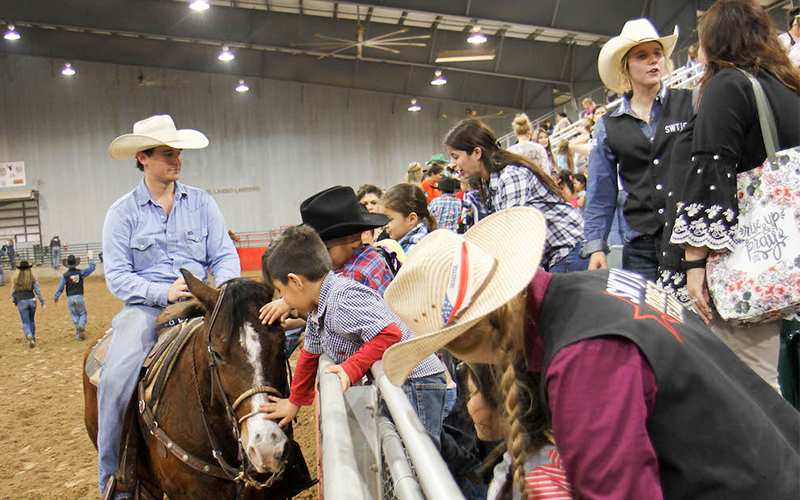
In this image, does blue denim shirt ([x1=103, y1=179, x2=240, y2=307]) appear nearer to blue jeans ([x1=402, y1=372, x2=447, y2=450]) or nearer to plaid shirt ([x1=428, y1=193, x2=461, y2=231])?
blue jeans ([x1=402, y1=372, x2=447, y2=450])

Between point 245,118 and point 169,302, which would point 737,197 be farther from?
point 245,118

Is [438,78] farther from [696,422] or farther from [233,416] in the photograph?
[696,422]

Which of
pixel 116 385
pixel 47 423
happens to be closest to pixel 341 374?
pixel 116 385

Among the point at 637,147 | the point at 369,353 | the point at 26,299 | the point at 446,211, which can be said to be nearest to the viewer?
the point at 369,353

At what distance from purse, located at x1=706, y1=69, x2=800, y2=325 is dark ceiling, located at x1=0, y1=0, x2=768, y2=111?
49.2 ft

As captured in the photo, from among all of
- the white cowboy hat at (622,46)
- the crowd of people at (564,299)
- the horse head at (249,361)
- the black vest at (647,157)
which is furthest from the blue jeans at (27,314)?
the black vest at (647,157)

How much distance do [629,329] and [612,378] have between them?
0.10 m

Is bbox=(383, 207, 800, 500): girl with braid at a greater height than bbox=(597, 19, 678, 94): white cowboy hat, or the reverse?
bbox=(597, 19, 678, 94): white cowboy hat

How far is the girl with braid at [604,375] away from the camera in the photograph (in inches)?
41.8

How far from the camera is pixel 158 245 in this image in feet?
12.8

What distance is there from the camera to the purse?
1887mm

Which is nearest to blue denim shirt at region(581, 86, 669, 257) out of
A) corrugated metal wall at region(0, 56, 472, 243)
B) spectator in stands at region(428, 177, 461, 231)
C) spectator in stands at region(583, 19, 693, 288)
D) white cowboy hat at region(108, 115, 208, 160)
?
spectator in stands at region(583, 19, 693, 288)

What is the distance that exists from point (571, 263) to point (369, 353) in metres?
2.01

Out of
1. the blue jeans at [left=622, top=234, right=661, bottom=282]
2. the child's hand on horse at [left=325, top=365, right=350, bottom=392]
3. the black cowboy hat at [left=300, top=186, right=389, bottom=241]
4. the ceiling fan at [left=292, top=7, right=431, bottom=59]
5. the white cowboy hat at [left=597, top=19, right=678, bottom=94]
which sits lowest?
the child's hand on horse at [left=325, top=365, right=350, bottom=392]
